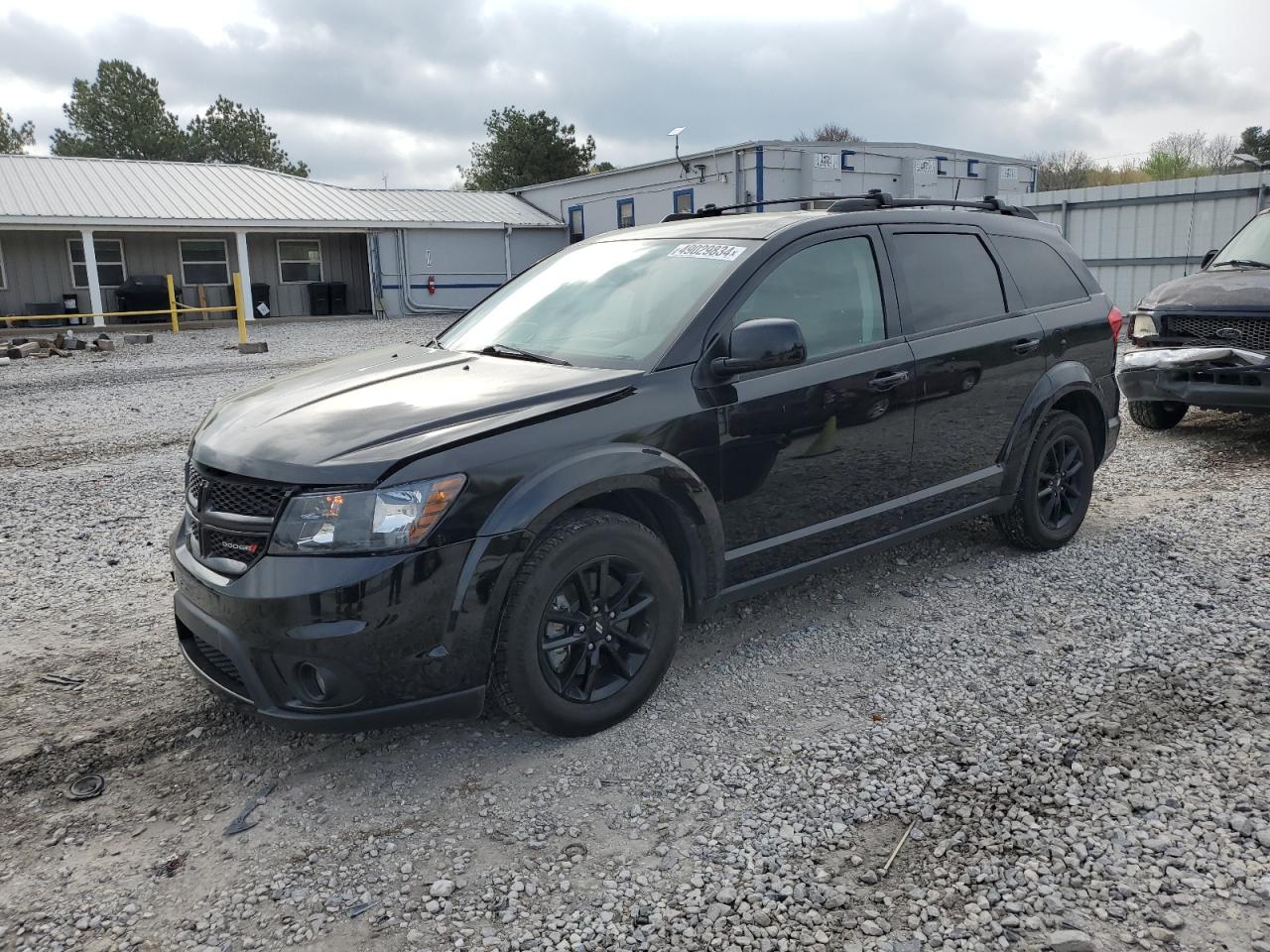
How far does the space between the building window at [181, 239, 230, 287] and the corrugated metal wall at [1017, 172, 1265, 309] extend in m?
21.3

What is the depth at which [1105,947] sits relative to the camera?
7.66ft

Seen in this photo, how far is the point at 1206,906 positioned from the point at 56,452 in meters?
9.06

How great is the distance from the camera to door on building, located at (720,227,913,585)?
3705 millimetres

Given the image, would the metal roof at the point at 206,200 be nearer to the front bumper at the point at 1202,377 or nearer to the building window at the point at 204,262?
the building window at the point at 204,262

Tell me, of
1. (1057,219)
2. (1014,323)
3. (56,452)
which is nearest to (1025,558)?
(1014,323)

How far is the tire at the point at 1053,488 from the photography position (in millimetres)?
4988

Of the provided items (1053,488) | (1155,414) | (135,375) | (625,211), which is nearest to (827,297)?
(1053,488)


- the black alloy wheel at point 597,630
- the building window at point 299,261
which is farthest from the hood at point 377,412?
the building window at point 299,261

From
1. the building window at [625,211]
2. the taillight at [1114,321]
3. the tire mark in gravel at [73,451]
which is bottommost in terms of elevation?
the tire mark in gravel at [73,451]

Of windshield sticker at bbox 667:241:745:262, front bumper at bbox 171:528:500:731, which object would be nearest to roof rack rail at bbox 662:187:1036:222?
windshield sticker at bbox 667:241:745:262

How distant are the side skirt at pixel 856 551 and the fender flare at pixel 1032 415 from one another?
137mm

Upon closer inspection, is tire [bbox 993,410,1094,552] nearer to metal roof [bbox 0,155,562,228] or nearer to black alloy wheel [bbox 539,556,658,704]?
black alloy wheel [bbox 539,556,658,704]

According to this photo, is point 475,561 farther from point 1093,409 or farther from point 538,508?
point 1093,409

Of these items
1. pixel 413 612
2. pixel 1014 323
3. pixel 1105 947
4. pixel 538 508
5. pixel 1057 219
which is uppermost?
pixel 1057 219
